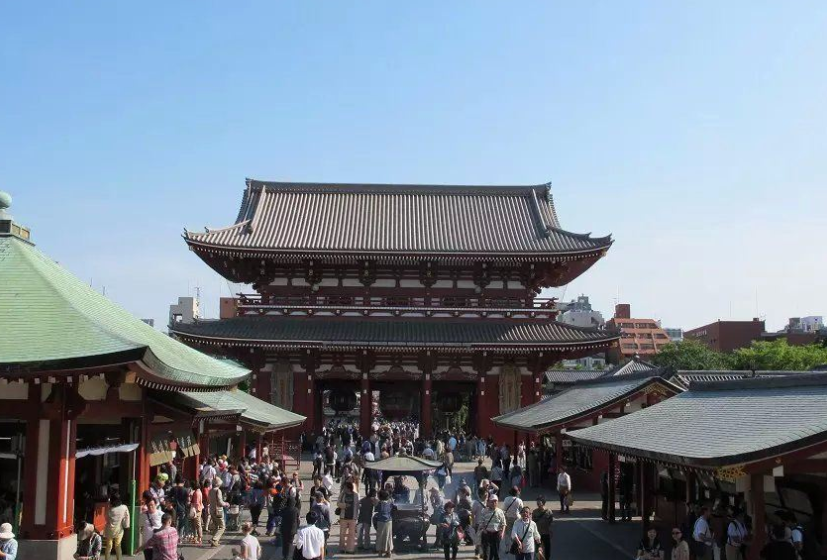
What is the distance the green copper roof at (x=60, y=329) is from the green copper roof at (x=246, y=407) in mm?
2990

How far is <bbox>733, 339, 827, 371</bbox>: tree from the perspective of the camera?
2719 inches

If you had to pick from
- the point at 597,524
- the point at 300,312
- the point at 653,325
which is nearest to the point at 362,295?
the point at 300,312

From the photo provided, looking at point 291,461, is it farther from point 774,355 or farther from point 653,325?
point 653,325

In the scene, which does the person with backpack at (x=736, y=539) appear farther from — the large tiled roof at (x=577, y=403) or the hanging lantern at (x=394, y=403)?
the hanging lantern at (x=394, y=403)

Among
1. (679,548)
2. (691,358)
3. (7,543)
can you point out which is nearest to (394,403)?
(691,358)

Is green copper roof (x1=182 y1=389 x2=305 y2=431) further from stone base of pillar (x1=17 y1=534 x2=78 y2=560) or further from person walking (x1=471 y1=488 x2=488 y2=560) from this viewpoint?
person walking (x1=471 y1=488 x2=488 y2=560)

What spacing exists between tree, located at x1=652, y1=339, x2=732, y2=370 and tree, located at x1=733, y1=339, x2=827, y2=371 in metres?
4.48

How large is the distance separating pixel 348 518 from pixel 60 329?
7918 mm

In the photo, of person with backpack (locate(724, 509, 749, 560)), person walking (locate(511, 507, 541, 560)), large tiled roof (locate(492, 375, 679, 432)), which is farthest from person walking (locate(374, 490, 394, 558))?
large tiled roof (locate(492, 375, 679, 432))

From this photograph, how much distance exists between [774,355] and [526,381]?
126ft

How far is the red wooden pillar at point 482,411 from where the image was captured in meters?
43.1

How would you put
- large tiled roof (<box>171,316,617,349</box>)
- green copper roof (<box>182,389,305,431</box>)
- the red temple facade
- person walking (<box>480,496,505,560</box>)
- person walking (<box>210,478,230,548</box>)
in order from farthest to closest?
the red temple facade → large tiled roof (<box>171,316,617,349</box>) → green copper roof (<box>182,389,305,431</box>) → person walking (<box>210,478,230,548</box>) → person walking (<box>480,496,505,560</box>)

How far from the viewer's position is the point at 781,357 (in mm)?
71500

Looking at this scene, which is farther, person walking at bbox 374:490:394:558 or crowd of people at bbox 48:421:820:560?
person walking at bbox 374:490:394:558
